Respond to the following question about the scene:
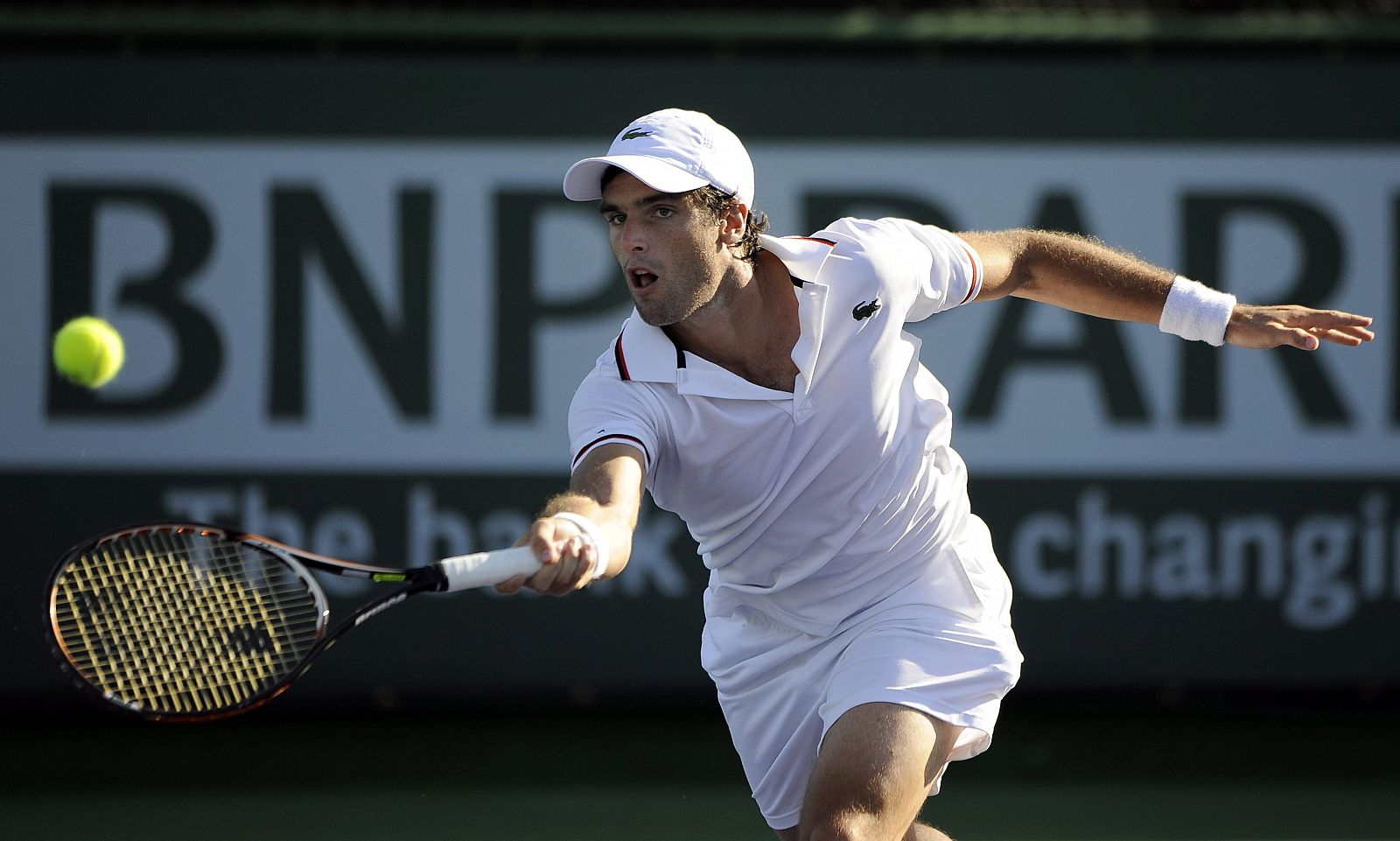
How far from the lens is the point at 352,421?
5.12m

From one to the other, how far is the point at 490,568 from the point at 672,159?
0.86 m

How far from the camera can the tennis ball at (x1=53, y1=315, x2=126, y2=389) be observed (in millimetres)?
4445

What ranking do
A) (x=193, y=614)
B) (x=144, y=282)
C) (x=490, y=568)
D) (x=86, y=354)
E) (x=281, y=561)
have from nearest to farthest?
(x=490, y=568) → (x=281, y=561) → (x=193, y=614) → (x=86, y=354) → (x=144, y=282)

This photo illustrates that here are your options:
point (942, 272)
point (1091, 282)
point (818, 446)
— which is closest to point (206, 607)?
point (818, 446)

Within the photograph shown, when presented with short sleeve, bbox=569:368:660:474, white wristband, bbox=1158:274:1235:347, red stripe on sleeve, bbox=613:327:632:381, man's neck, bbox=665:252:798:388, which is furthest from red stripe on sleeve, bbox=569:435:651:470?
white wristband, bbox=1158:274:1235:347

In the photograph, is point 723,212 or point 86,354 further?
point 86,354

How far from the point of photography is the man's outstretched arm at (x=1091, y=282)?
3096 mm

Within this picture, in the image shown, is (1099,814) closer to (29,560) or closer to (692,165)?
(692,165)

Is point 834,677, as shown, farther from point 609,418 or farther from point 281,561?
point 281,561

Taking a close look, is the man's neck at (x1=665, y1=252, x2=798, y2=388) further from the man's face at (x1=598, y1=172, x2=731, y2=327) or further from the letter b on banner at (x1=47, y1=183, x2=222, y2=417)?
the letter b on banner at (x1=47, y1=183, x2=222, y2=417)

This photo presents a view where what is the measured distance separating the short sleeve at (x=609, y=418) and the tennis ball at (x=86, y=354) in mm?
2298

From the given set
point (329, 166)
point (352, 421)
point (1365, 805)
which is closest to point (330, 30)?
point (329, 166)

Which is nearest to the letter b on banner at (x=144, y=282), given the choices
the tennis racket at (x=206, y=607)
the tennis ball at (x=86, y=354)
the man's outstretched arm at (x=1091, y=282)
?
the tennis ball at (x=86, y=354)

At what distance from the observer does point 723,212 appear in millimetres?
2781
